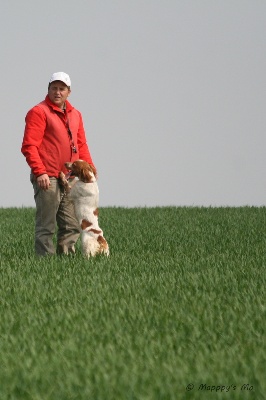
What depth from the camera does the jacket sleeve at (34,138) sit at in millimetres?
10242

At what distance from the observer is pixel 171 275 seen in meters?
8.65

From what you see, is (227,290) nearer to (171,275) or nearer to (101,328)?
(171,275)

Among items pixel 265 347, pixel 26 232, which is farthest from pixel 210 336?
pixel 26 232

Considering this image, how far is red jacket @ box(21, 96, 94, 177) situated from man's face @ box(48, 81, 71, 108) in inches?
3.4

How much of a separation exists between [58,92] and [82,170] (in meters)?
1.16

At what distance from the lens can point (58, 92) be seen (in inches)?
407

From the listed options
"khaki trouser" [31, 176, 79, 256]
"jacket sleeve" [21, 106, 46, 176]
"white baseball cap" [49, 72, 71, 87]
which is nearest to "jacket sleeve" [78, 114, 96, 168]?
"khaki trouser" [31, 176, 79, 256]

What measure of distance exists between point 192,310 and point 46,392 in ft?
7.79

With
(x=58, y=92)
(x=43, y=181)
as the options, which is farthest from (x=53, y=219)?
(x=58, y=92)

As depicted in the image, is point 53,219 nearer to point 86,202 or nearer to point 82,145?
point 86,202

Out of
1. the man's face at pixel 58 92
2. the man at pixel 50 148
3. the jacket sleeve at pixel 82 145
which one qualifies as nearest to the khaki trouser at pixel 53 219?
the man at pixel 50 148

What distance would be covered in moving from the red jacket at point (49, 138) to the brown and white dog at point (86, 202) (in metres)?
0.49

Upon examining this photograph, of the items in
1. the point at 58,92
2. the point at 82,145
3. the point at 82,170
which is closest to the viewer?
the point at 82,170

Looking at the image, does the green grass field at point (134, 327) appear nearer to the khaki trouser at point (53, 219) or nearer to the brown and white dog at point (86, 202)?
the brown and white dog at point (86, 202)
